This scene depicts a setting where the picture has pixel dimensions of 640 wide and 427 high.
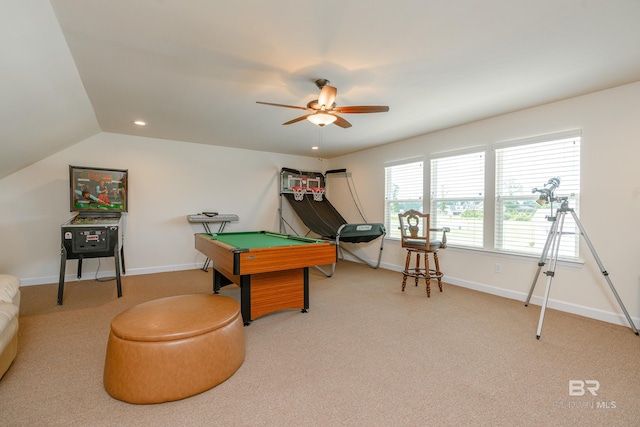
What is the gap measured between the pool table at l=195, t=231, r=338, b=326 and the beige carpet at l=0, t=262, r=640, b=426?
168 mm

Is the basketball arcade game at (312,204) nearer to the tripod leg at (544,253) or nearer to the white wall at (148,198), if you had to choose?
the white wall at (148,198)

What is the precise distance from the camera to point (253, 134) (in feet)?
14.6

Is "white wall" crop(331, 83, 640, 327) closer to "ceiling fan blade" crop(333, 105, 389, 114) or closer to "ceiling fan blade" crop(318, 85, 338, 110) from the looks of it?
"ceiling fan blade" crop(333, 105, 389, 114)

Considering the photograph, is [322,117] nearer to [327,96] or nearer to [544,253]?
[327,96]

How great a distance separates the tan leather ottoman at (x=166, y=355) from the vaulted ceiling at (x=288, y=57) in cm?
189

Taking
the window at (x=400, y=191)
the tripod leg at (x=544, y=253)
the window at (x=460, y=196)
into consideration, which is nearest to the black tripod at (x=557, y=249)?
the tripod leg at (x=544, y=253)

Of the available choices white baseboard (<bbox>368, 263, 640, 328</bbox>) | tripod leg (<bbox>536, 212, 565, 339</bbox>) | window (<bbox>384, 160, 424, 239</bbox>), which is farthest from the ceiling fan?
white baseboard (<bbox>368, 263, 640, 328</bbox>)

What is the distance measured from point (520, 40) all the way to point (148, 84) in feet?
10.4

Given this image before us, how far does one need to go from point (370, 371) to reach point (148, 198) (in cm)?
444

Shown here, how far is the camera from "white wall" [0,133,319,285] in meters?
3.87

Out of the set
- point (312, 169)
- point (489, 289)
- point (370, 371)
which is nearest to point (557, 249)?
point (489, 289)

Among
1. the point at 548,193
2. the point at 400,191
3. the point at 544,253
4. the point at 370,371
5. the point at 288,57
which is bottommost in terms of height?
the point at 370,371

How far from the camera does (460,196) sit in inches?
159

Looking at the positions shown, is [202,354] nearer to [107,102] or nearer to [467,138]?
[107,102]
